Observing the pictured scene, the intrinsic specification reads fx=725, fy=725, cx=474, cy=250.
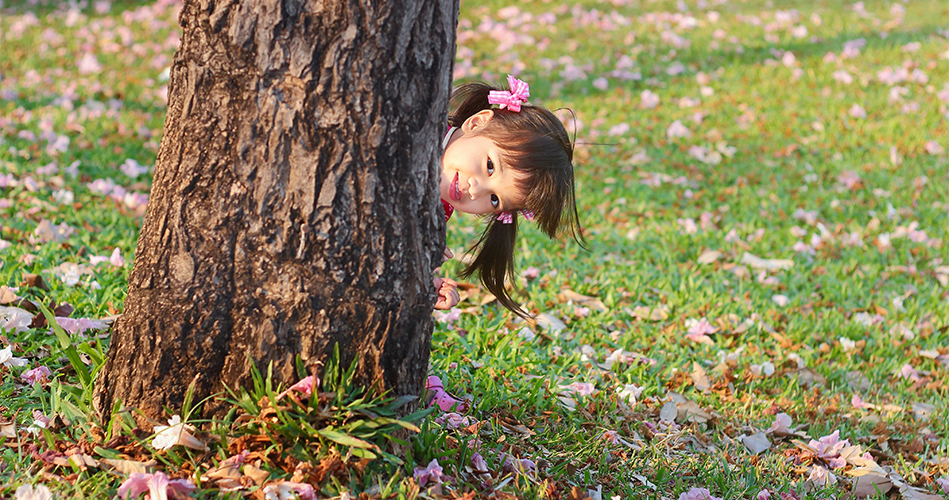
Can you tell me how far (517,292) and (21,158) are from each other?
3.55 metres

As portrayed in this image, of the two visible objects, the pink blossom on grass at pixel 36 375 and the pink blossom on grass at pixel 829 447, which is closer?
the pink blossom on grass at pixel 36 375

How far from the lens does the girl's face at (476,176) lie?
2.49m

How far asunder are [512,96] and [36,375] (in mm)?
1827

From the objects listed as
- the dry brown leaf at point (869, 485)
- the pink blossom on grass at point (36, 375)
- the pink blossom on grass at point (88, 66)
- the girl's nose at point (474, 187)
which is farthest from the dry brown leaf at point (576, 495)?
the pink blossom on grass at point (88, 66)

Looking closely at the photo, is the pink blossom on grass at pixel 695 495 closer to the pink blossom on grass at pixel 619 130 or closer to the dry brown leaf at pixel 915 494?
the dry brown leaf at pixel 915 494

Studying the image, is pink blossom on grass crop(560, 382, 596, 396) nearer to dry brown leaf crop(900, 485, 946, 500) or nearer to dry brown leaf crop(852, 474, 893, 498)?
dry brown leaf crop(852, 474, 893, 498)

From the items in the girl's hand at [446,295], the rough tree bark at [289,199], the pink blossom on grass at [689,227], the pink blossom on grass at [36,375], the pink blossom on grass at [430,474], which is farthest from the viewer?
the pink blossom on grass at [689,227]

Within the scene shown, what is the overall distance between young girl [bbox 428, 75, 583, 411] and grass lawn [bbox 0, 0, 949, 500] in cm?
49

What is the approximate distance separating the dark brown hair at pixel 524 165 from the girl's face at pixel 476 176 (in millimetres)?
29

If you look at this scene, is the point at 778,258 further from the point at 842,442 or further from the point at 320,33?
the point at 320,33

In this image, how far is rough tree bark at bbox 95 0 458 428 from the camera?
169 cm

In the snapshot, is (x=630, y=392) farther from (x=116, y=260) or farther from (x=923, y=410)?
(x=116, y=260)

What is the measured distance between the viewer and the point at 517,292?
393cm

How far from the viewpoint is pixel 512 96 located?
266cm
